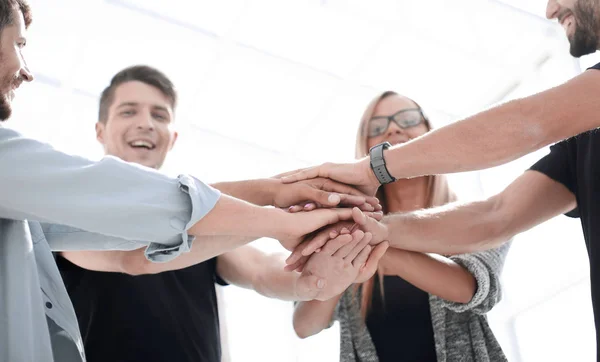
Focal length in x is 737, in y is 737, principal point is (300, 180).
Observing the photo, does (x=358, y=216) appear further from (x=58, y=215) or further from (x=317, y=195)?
(x=58, y=215)

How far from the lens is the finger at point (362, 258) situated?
8.29 ft

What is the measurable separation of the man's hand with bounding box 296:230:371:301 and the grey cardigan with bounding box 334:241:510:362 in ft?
0.54

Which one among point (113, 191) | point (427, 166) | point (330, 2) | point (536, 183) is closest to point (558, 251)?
point (330, 2)

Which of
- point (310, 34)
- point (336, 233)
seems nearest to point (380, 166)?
point (336, 233)

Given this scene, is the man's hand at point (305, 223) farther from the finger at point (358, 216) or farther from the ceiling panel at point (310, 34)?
the ceiling panel at point (310, 34)

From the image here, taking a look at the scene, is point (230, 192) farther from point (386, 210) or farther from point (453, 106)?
point (453, 106)

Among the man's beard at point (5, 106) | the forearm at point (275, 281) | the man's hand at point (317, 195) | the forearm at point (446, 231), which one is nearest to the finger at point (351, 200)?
the man's hand at point (317, 195)

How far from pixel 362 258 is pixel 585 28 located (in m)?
1.13

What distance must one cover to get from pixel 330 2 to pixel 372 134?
303 cm

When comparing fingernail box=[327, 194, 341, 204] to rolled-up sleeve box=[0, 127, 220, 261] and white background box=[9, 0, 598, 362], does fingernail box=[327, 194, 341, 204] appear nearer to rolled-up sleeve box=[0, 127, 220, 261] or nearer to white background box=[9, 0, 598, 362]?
rolled-up sleeve box=[0, 127, 220, 261]

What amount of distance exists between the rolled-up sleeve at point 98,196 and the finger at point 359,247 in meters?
0.78

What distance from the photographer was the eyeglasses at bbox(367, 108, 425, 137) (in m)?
3.04

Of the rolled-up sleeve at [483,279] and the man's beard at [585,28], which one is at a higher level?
the man's beard at [585,28]

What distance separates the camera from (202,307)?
2637mm
